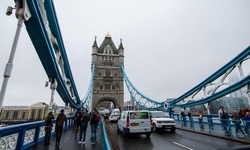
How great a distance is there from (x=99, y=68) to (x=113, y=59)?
687cm

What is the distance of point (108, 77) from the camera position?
4447cm

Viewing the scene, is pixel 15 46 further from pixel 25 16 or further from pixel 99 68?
pixel 99 68

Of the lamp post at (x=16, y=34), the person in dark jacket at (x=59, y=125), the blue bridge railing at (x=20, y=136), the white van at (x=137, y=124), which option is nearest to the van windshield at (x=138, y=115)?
the white van at (x=137, y=124)

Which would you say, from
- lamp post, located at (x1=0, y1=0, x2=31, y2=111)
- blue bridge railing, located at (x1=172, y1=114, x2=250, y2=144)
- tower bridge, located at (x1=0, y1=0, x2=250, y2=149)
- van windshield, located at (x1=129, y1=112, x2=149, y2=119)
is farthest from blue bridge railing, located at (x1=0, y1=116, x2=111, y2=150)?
blue bridge railing, located at (x1=172, y1=114, x2=250, y2=144)

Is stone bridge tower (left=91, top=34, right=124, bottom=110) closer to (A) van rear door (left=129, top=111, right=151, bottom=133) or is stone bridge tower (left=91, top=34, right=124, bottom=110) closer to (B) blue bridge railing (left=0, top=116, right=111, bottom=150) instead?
(A) van rear door (left=129, top=111, right=151, bottom=133)

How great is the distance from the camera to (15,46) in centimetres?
371

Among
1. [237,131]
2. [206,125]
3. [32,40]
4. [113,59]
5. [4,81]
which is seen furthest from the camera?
[113,59]

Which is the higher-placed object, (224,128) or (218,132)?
(224,128)

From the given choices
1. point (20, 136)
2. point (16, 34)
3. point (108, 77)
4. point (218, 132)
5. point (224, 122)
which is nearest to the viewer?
point (16, 34)

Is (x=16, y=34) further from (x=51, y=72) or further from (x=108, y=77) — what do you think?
(x=108, y=77)

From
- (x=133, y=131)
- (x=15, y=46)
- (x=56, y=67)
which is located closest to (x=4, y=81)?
(x=15, y=46)

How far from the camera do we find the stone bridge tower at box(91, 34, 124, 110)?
42.0 m

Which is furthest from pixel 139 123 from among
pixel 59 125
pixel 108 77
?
pixel 108 77

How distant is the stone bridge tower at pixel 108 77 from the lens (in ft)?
138
